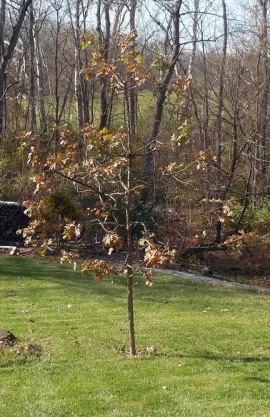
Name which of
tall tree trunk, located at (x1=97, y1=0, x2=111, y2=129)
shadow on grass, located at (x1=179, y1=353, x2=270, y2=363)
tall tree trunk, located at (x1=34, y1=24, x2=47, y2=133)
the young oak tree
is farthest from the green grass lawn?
tall tree trunk, located at (x1=97, y1=0, x2=111, y2=129)

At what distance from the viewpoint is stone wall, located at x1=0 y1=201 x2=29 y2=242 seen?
18.9 metres

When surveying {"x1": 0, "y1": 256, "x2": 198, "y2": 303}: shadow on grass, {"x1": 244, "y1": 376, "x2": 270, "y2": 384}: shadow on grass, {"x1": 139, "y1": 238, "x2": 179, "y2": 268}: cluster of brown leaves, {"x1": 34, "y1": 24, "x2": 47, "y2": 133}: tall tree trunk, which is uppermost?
{"x1": 34, "y1": 24, "x2": 47, "y2": 133}: tall tree trunk

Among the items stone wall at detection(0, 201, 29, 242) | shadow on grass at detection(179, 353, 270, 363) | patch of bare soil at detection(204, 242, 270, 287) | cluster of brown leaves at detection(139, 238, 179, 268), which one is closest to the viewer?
cluster of brown leaves at detection(139, 238, 179, 268)

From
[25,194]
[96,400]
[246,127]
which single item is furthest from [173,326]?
[246,127]

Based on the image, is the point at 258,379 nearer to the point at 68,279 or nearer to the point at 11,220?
the point at 68,279

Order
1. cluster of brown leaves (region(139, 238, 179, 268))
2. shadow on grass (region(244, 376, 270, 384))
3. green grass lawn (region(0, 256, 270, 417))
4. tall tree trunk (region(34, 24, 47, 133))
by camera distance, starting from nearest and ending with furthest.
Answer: green grass lawn (region(0, 256, 270, 417)) < shadow on grass (region(244, 376, 270, 384)) < cluster of brown leaves (region(139, 238, 179, 268)) < tall tree trunk (region(34, 24, 47, 133))

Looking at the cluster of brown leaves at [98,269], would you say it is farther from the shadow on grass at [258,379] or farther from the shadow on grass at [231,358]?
the shadow on grass at [258,379]

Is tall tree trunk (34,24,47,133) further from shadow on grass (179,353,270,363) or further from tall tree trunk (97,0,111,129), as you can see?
shadow on grass (179,353,270,363)

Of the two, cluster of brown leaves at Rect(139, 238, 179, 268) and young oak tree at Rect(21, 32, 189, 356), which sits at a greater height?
young oak tree at Rect(21, 32, 189, 356)

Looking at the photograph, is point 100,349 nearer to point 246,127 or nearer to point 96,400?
point 96,400

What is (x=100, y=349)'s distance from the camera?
7.94 m

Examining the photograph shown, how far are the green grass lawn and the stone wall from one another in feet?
18.7

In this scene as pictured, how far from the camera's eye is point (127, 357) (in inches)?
299

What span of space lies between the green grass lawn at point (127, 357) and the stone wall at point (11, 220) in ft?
18.7
